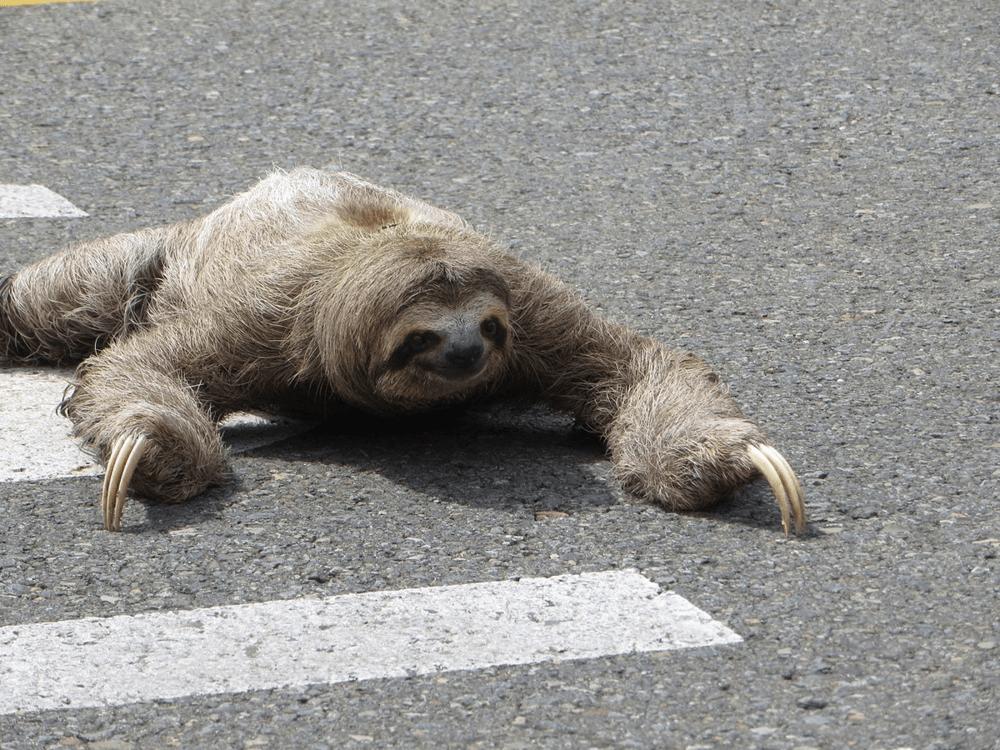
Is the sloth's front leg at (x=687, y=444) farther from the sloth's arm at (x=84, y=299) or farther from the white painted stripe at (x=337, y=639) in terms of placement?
the sloth's arm at (x=84, y=299)

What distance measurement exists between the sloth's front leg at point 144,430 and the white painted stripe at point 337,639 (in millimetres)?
784

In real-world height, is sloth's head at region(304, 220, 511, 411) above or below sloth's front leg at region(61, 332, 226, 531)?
above

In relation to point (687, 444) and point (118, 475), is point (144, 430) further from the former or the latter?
point (687, 444)

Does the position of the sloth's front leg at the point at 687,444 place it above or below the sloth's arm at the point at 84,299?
above

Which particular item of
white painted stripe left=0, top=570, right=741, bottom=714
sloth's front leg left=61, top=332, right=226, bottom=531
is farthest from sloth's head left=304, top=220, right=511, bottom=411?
white painted stripe left=0, top=570, right=741, bottom=714

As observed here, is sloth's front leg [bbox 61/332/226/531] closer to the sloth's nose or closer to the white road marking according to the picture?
the white road marking

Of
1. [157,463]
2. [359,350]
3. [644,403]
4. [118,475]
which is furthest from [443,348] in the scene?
[118,475]

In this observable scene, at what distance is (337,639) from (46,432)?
84.8 inches

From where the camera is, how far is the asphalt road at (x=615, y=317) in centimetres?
353

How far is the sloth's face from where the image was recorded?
469 cm

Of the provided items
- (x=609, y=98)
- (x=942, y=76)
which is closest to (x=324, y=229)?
(x=609, y=98)

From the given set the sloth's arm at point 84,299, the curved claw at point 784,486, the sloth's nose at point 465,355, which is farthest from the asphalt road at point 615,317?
the sloth's arm at point 84,299

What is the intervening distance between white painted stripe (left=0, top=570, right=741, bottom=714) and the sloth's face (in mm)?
891

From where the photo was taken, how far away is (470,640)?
3812 millimetres
